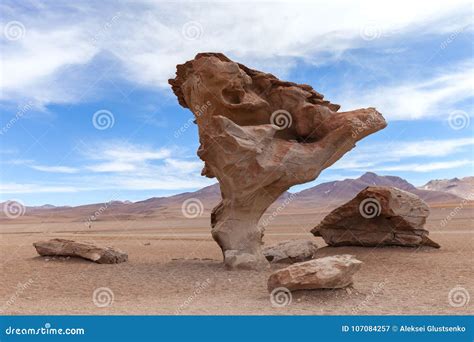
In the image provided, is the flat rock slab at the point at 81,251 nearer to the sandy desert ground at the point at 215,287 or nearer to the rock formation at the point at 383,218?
the sandy desert ground at the point at 215,287

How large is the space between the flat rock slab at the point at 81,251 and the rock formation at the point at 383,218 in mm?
9353

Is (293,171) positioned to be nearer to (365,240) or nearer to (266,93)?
(266,93)

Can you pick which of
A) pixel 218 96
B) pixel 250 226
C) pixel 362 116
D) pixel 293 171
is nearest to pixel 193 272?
pixel 250 226

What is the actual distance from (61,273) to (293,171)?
842 centimetres

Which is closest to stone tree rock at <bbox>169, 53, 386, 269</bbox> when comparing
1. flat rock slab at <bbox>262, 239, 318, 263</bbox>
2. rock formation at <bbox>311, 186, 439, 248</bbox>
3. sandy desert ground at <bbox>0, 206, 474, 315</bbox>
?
flat rock slab at <bbox>262, 239, 318, 263</bbox>

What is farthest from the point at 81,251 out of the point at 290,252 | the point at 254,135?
the point at 254,135

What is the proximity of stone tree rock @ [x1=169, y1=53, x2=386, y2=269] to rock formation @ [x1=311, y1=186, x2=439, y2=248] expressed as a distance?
3.65 meters

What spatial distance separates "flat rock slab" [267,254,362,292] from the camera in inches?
433

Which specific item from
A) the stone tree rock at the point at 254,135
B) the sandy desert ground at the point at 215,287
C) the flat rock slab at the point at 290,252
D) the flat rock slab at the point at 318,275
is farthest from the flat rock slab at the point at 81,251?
the flat rock slab at the point at 318,275

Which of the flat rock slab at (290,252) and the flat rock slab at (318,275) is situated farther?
the flat rock slab at (290,252)

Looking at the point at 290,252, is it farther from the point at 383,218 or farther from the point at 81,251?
the point at 81,251

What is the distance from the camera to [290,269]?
11.4m

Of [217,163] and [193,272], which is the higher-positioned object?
[217,163]

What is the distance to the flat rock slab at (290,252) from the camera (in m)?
18.2
